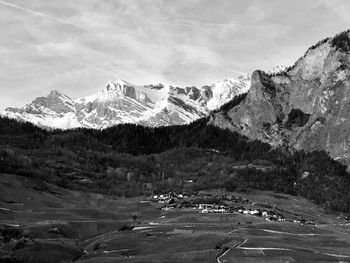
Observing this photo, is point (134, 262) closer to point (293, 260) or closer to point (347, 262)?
point (293, 260)

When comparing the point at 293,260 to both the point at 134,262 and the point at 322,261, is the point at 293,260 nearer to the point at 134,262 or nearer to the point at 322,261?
the point at 322,261

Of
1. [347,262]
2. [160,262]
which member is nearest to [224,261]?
[160,262]

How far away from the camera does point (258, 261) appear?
199 m

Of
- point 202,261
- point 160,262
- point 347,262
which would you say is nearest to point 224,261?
point 202,261

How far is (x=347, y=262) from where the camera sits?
199000 mm

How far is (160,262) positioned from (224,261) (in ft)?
70.9

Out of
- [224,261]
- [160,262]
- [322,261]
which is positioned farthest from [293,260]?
[160,262]

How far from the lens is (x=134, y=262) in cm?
19825

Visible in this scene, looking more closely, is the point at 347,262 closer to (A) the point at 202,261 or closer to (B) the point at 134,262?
(A) the point at 202,261

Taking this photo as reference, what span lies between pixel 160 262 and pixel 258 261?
32843 millimetres

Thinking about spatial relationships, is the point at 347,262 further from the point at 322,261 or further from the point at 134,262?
the point at 134,262

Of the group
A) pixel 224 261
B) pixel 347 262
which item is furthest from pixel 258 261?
pixel 347 262

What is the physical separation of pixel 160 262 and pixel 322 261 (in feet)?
178

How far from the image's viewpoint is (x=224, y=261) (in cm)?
19962
